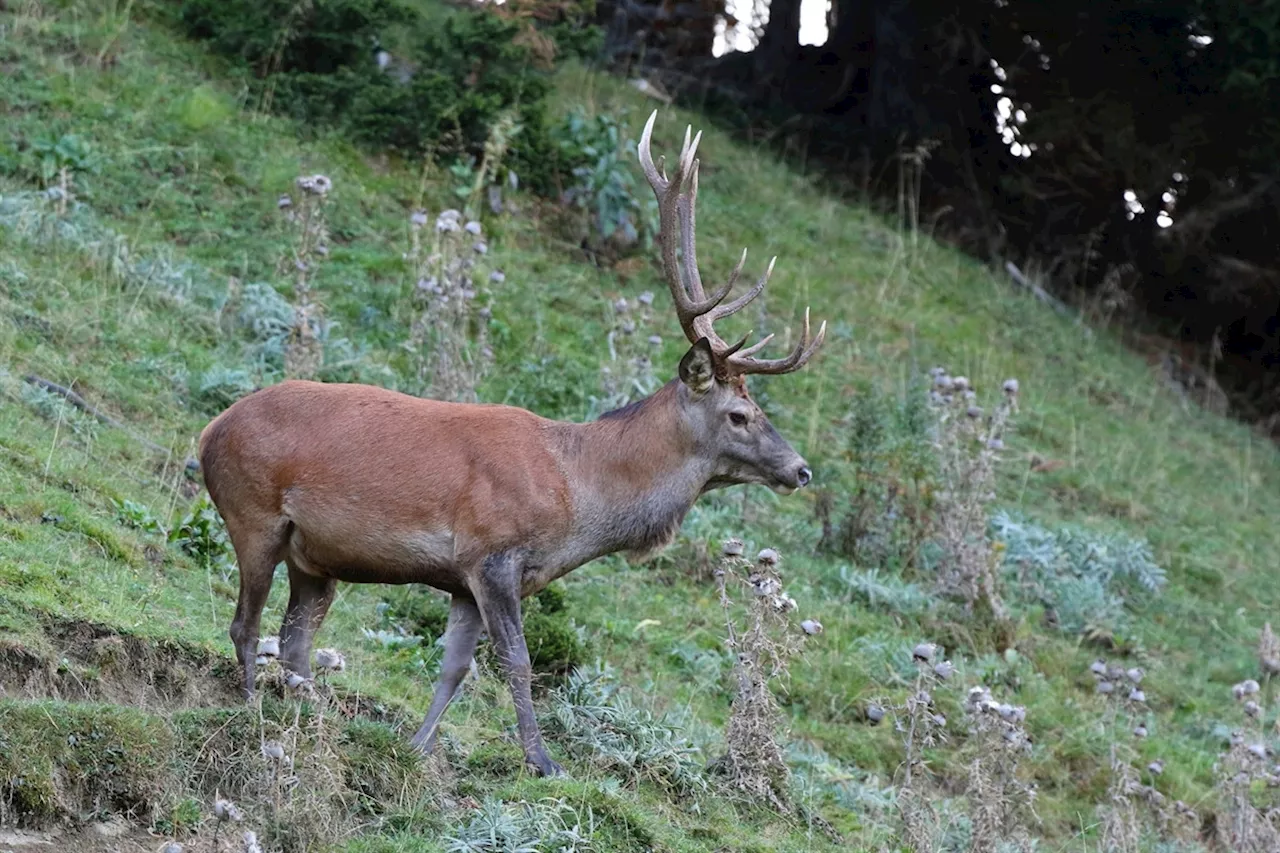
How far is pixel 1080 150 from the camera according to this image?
1836 cm

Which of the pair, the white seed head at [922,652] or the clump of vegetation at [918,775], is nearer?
the white seed head at [922,652]

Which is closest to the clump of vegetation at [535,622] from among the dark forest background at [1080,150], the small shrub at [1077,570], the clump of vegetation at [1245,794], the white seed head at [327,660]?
the white seed head at [327,660]

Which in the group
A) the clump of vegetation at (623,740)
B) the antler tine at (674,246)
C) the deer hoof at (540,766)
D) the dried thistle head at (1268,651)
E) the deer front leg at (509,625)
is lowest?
the clump of vegetation at (623,740)

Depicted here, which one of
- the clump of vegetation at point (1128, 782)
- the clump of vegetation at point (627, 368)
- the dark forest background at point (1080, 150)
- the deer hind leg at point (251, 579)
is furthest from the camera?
the dark forest background at point (1080, 150)

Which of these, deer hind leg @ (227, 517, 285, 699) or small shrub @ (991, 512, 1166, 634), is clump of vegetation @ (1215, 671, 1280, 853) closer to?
small shrub @ (991, 512, 1166, 634)

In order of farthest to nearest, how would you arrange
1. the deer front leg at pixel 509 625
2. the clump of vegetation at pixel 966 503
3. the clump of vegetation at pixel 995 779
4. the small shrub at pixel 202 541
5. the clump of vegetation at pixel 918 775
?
the clump of vegetation at pixel 966 503 → the small shrub at pixel 202 541 → the clump of vegetation at pixel 995 779 → the clump of vegetation at pixel 918 775 → the deer front leg at pixel 509 625

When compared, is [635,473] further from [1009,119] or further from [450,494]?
[1009,119]

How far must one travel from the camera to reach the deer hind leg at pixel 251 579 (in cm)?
645

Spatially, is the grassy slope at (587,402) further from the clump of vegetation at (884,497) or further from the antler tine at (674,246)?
the antler tine at (674,246)

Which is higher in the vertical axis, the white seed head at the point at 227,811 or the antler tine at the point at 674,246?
the antler tine at the point at 674,246

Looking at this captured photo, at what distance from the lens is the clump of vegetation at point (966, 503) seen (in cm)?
1072

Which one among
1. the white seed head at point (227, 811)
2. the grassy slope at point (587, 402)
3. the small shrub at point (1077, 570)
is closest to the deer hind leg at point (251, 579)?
the grassy slope at point (587, 402)

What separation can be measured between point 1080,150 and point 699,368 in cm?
1266

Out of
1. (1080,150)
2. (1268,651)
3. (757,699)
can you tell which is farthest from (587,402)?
(1080,150)
